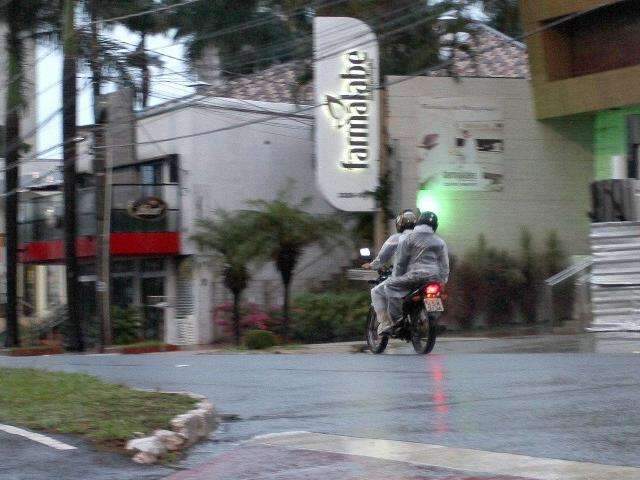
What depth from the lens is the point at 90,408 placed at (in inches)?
349

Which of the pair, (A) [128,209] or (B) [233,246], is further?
(A) [128,209]

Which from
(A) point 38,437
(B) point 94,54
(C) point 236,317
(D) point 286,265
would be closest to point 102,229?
(C) point 236,317

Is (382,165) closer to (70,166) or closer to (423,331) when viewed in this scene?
(70,166)

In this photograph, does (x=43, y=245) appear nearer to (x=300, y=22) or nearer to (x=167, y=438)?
(x=300, y=22)

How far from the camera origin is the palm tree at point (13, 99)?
103 ft

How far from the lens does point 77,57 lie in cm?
2970

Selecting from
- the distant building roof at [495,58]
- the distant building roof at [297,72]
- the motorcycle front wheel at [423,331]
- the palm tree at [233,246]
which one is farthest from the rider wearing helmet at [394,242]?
the distant building roof at [297,72]

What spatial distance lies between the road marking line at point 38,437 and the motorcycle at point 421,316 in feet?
21.1

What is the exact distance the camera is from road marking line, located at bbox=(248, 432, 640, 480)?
6.16 meters

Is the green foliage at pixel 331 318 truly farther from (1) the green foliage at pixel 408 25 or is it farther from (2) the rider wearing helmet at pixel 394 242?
(2) the rider wearing helmet at pixel 394 242

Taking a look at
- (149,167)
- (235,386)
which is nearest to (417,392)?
(235,386)

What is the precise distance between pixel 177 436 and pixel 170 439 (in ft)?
0.32

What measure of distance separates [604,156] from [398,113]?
486 centimetres

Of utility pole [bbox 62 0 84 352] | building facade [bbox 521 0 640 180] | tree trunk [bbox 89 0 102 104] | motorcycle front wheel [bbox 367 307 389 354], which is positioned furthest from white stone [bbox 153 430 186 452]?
tree trunk [bbox 89 0 102 104]
